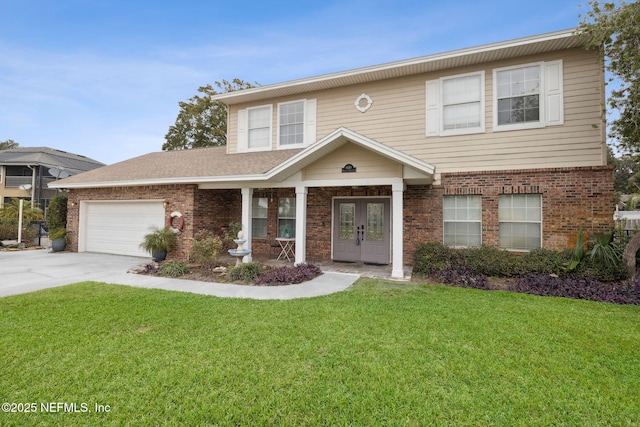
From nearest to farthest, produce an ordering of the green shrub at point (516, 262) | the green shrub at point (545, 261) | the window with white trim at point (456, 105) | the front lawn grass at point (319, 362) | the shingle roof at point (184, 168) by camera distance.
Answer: the front lawn grass at point (319, 362) < the green shrub at point (516, 262) < the green shrub at point (545, 261) < the window with white trim at point (456, 105) < the shingle roof at point (184, 168)

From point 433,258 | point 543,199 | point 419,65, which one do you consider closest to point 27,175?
point 419,65

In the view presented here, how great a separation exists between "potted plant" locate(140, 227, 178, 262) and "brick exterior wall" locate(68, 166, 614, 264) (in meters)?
0.27

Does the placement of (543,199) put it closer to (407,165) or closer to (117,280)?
(407,165)

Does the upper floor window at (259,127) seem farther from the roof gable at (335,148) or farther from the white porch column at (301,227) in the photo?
the white porch column at (301,227)

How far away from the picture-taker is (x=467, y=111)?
847cm

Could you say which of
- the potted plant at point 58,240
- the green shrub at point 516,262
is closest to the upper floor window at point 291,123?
the green shrub at point 516,262

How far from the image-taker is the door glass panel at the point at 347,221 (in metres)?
9.94

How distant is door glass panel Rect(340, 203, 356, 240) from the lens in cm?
994

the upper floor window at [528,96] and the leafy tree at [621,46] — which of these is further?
the upper floor window at [528,96]

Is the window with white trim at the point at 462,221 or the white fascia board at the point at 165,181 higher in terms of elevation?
the white fascia board at the point at 165,181

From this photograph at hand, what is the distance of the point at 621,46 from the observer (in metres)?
6.53

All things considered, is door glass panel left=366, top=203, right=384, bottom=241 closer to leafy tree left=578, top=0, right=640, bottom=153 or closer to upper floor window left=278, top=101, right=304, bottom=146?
upper floor window left=278, top=101, right=304, bottom=146

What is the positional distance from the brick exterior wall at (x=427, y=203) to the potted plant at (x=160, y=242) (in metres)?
0.27

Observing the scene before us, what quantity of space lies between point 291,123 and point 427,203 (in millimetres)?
5502
